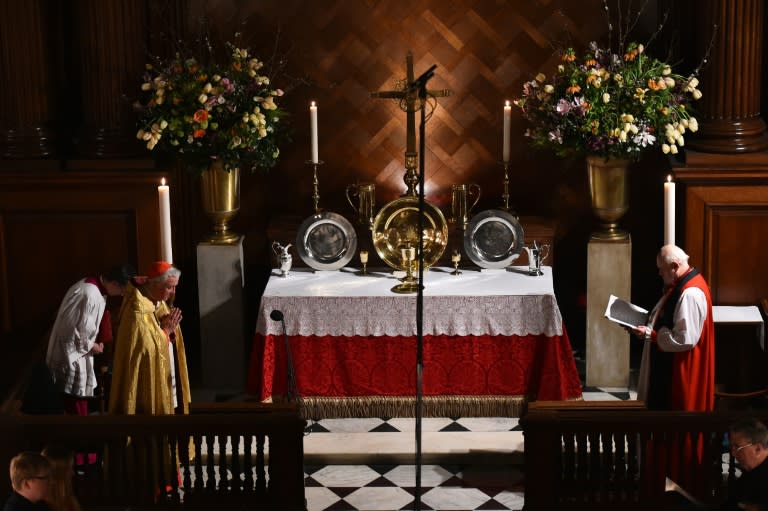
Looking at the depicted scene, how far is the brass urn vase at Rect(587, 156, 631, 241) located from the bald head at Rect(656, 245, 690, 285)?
1.49m

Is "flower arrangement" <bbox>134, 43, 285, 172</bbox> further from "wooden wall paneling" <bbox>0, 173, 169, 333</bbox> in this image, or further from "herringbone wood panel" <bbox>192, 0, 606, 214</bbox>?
"herringbone wood panel" <bbox>192, 0, 606, 214</bbox>

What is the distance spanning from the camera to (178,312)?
8211 millimetres

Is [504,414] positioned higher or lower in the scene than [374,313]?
lower

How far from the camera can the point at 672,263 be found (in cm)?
820

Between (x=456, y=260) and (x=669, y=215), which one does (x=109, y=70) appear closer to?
(x=456, y=260)

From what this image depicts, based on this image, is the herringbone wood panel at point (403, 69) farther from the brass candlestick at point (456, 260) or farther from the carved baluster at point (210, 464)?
the carved baluster at point (210, 464)

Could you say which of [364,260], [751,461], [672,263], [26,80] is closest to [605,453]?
[751,461]

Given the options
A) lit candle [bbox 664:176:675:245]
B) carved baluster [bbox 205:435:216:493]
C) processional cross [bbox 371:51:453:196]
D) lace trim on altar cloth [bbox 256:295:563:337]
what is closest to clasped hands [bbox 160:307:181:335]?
carved baluster [bbox 205:435:216:493]

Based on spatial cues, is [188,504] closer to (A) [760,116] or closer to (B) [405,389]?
(B) [405,389]

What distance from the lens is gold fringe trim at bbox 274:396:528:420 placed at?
9.44 metres

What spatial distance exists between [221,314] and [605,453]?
3.36 metres

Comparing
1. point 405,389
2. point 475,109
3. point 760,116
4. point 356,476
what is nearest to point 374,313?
point 405,389

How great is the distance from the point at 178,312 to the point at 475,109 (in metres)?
3.13

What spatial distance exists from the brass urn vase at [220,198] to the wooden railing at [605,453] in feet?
10.1
